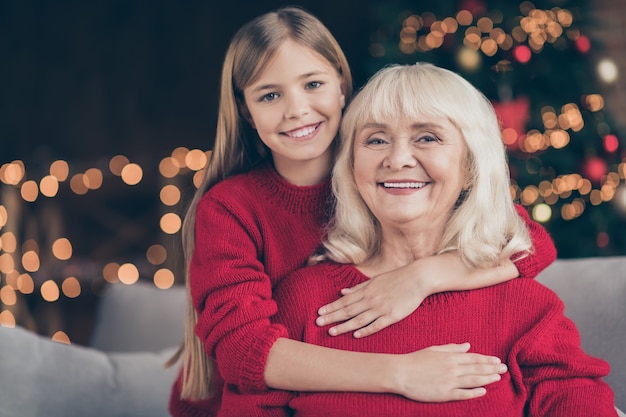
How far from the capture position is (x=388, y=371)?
4.76ft

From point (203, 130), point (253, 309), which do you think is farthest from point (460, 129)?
point (203, 130)

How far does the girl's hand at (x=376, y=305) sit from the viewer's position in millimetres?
1538

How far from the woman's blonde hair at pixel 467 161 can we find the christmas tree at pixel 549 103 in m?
1.58

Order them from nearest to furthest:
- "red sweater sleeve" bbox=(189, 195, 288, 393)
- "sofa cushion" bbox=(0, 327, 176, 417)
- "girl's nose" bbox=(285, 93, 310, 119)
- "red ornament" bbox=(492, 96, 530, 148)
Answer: "red sweater sleeve" bbox=(189, 195, 288, 393)
"girl's nose" bbox=(285, 93, 310, 119)
"sofa cushion" bbox=(0, 327, 176, 417)
"red ornament" bbox=(492, 96, 530, 148)

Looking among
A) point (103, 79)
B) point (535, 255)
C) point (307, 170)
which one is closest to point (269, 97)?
point (307, 170)

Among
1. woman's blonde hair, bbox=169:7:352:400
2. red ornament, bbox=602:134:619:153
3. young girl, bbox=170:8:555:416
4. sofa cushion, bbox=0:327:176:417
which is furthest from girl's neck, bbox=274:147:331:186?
red ornament, bbox=602:134:619:153

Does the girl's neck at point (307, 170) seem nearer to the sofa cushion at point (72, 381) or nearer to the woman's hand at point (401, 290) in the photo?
the woman's hand at point (401, 290)

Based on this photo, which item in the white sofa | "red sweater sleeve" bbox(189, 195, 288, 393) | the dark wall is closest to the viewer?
"red sweater sleeve" bbox(189, 195, 288, 393)

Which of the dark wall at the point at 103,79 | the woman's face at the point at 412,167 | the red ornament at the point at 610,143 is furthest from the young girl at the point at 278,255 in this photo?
the dark wall at the point at 103,79

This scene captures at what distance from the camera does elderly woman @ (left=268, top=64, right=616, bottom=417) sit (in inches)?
58.0

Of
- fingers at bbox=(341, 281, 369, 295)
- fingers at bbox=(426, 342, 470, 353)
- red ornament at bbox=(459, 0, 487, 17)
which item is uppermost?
red ornament at bbox=(459, 0, 487, 17)

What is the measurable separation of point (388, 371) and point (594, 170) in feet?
6.68

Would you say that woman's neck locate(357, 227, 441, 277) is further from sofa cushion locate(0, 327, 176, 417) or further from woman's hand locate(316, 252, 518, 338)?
sofa cushion locate(0, 327, 176, 417)

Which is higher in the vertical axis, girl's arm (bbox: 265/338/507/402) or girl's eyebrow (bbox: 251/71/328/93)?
girl's eyebrow (bbox: 251/71/328/93)
